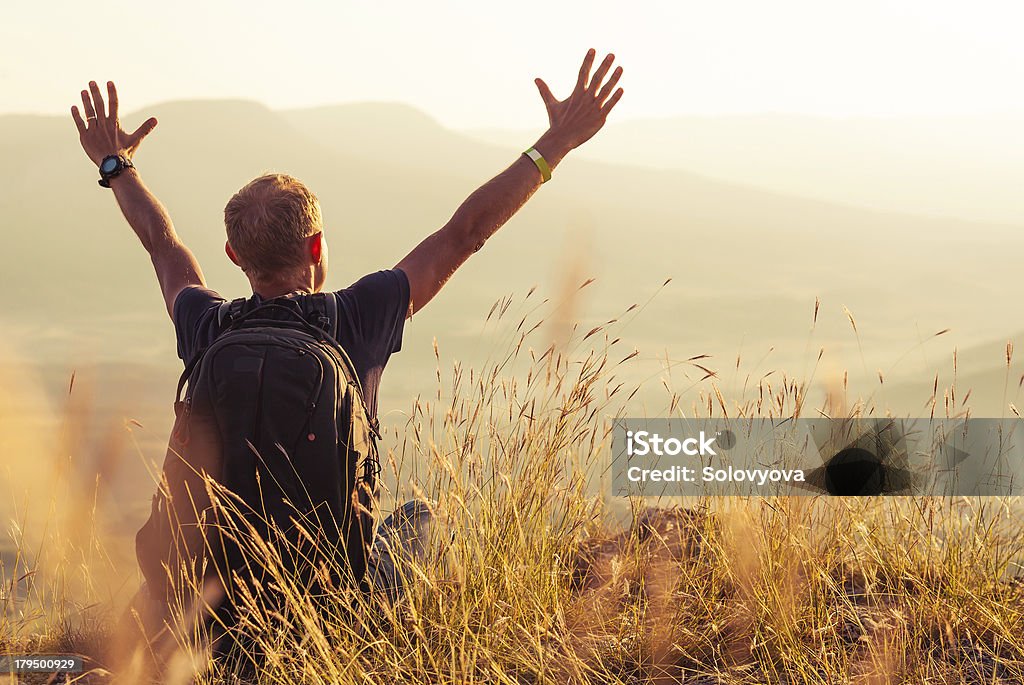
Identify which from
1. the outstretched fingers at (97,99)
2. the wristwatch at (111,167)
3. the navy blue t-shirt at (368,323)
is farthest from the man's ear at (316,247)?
the outstretched fingers at (97,99)

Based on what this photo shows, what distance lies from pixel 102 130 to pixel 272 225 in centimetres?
159

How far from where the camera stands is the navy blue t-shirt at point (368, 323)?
9.70 feet

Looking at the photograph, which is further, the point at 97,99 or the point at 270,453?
the point at 97,99

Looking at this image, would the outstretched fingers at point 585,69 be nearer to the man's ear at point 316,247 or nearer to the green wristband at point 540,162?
the green wristband at point 540,162

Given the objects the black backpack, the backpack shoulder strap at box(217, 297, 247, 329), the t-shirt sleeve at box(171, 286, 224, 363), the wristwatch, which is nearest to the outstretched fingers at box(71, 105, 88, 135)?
the wristwatch

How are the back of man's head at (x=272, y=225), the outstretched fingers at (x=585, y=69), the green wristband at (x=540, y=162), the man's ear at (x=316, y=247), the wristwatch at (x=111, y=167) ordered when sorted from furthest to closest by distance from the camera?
the wristwatch at (x=111, y=167)
the outstretched fingers at (x=585, y=69)
the green wristband at (x=540, y=162)
the man's ear at (x=316, y=247)
the back of man's head at (x=272, y=225)

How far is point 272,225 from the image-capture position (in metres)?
2.83

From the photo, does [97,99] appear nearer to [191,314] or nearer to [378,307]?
[191,314]

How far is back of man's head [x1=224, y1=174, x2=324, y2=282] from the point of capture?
9.29 ft

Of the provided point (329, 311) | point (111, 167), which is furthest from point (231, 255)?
point (111, 167)

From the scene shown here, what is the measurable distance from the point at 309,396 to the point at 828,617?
5.91 ft

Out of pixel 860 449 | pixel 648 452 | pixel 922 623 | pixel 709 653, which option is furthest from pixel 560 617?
pixel 860 449

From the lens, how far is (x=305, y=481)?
270cm

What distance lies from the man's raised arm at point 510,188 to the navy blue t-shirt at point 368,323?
61 mm
